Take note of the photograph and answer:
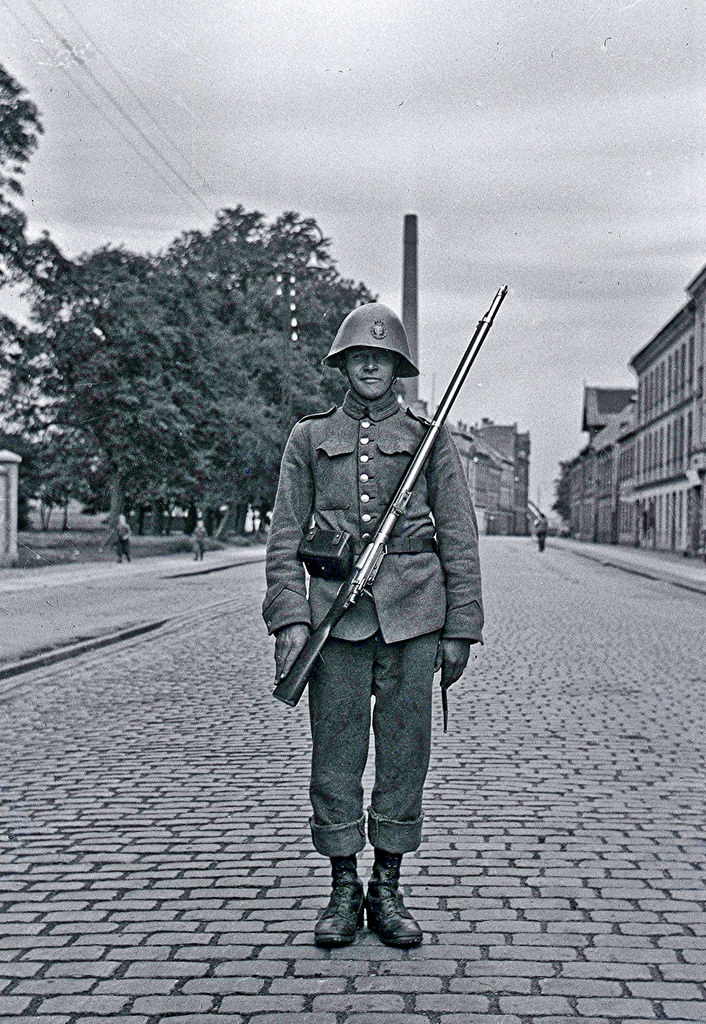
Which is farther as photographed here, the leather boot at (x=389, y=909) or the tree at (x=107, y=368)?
the tree at (x=107, y=368)

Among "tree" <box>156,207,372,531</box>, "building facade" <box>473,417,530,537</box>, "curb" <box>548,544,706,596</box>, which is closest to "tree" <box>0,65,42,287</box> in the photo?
"tree" <box>156,207,372,531</box>

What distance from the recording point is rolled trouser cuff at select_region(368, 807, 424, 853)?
423 cm

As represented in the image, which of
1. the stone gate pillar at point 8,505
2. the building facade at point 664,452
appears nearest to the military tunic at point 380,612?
the stone gate pillar at point 8,505

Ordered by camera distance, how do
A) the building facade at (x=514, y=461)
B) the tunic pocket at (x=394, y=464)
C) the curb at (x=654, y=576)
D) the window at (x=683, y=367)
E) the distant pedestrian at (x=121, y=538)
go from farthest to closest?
the building facade at (x=514, y=461) → the window at (x=683, y=367) → the distant pedestrian at (x=121, y=538) → the curb at (x=654, y=576) → the tunic pocket at (x=394, y=464)

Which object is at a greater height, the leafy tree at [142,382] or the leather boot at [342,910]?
the leafy tree at [142,382]

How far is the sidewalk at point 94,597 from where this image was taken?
1498cm

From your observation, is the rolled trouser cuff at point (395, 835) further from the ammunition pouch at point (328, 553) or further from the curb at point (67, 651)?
the curb at point (67, 651)

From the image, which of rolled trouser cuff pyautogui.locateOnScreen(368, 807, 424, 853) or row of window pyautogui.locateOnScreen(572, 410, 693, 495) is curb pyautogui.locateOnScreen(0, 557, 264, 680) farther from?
row of window pyautogui.locateOnScreen(572, 410, 693, 495)

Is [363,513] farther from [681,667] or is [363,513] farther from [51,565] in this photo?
[51,565]

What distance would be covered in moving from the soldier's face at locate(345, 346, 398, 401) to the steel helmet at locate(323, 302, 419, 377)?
38 millimetres

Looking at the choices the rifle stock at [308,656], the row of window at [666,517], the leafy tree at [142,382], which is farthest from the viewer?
the row of window at [666,517]

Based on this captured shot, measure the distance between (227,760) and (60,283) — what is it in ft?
113

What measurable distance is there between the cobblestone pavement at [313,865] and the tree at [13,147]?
28.9 meters

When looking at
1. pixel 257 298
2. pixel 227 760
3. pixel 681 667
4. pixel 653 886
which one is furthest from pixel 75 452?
pixel 653 886
